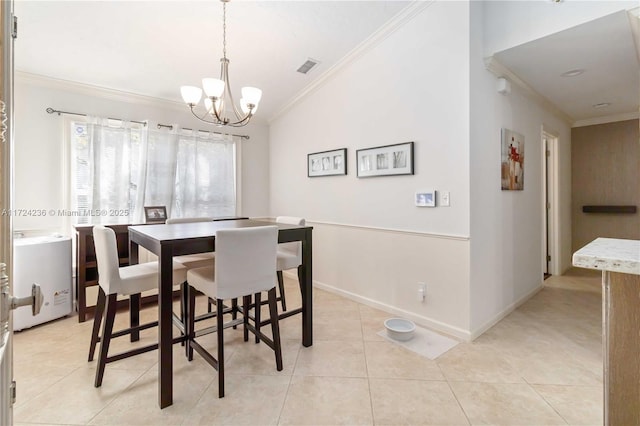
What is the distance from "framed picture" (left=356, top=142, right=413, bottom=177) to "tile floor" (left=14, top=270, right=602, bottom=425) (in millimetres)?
1526

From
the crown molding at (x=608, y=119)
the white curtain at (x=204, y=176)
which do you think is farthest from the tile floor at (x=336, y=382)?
the crown molding at (x=608, y=119)

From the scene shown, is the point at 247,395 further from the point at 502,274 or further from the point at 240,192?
the point at 240,192


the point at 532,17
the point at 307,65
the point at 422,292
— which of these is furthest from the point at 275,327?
the point at 532,17

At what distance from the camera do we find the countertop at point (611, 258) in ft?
2.86

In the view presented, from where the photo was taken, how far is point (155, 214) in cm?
337

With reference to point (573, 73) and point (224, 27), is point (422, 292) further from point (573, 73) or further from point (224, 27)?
point (224, 27)

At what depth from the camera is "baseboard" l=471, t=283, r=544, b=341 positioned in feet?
8.03

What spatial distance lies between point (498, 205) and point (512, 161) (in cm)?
55

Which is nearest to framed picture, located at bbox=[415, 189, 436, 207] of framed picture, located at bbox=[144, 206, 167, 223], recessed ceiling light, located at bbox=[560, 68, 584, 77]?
recessed ceiling light, located at bbox=[560, 68, 584, 77]

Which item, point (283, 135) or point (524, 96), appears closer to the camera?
point (524, 96)

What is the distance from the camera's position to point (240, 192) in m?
4.33

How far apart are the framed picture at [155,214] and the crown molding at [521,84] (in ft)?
11.9

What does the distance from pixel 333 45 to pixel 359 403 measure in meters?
3.15

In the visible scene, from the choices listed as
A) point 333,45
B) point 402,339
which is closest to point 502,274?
point 402,339
